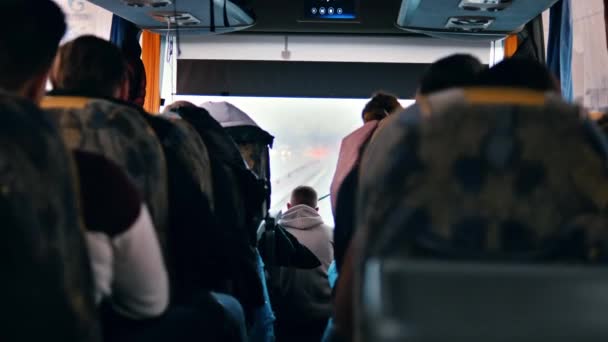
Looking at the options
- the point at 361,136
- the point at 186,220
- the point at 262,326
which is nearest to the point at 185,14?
the point at 361,136

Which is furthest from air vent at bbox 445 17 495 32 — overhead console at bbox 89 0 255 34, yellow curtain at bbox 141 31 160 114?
yellow curtain at bbox 141 31 160 114

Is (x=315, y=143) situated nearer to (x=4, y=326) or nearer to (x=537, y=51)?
(x=537, y=51)

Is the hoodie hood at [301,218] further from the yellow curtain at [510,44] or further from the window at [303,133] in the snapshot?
the yellow curtain at [510,44]

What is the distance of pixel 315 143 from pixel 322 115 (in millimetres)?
269

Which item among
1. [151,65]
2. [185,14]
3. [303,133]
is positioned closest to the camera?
[185,14]

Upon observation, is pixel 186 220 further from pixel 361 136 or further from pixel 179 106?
pixel 361 136

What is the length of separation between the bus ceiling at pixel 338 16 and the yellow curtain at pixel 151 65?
81 centimetres

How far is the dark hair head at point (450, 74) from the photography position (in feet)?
6.80

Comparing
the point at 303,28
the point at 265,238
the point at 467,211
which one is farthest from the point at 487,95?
the point at 303,28

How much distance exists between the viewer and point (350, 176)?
2.75 m

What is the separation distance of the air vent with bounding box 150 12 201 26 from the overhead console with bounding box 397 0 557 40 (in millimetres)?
1282

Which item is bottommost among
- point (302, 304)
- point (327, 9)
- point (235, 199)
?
point (302, 304)

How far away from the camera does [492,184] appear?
1.59 m

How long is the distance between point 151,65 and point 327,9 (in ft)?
5.00
